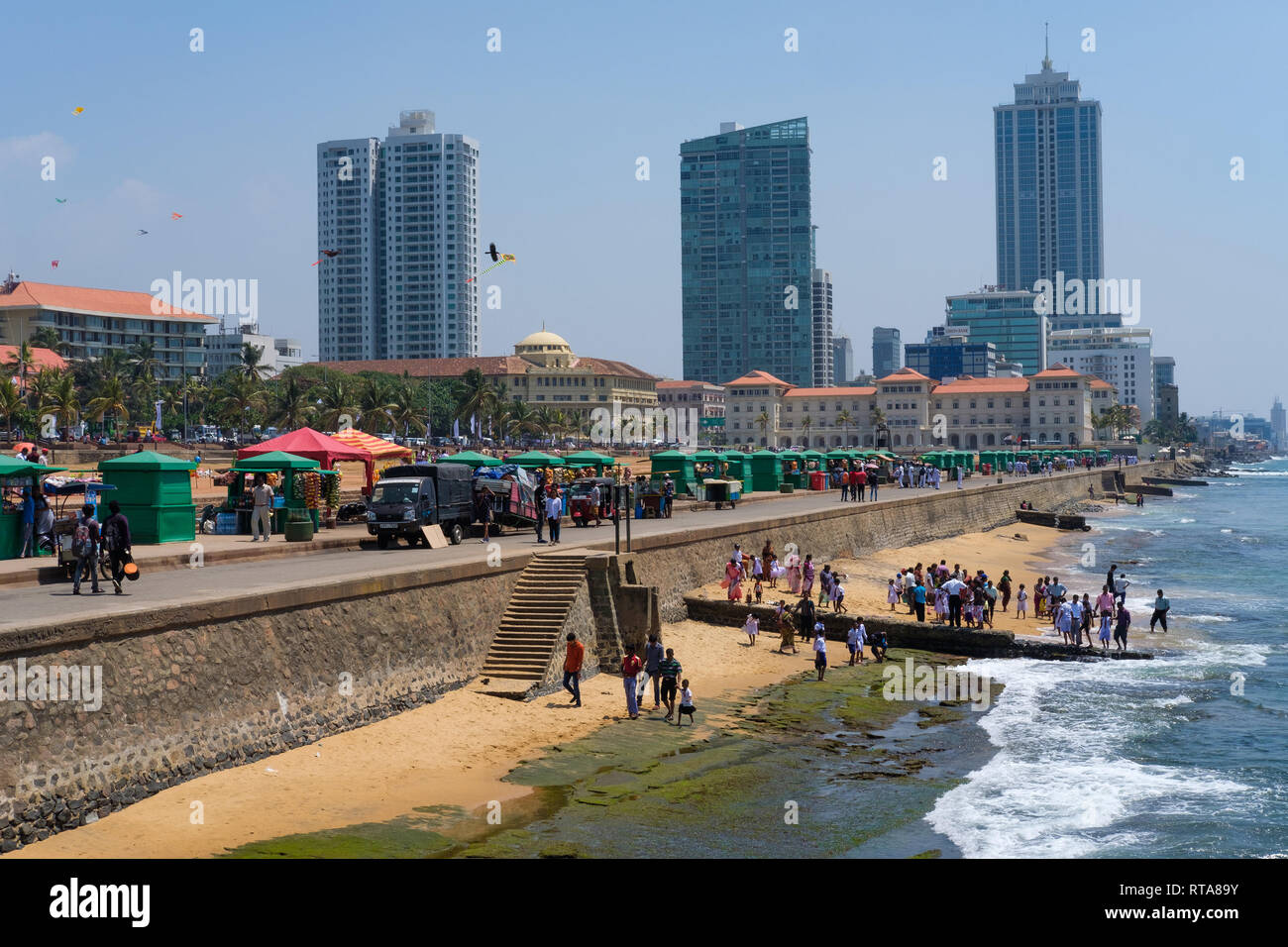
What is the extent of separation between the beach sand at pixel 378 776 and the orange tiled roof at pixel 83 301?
140784 millimetres

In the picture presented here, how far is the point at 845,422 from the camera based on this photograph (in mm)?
190500

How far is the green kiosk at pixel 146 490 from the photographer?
25.3 metres

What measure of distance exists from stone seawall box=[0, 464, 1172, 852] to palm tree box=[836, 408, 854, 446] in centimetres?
16738

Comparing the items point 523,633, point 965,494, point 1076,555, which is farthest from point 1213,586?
point 523,633

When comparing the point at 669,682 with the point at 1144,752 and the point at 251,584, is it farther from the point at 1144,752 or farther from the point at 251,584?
the point at 1144,752

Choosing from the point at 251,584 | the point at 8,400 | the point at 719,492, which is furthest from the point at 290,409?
the point at 251,584

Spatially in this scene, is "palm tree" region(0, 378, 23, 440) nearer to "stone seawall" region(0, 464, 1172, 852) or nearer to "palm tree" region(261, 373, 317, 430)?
"palm tree" region(261, 373, 317, 430)

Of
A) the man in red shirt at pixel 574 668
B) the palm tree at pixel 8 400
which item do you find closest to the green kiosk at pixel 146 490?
the man in red shirt at pixel 574 668

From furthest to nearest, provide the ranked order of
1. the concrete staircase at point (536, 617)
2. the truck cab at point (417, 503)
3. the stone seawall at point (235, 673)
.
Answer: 1. the truck cab at point (417, 503)
2. the concrete staircase at point (536, 617)
3. the stone seawall at point (235, 673)

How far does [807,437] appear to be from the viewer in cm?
19625

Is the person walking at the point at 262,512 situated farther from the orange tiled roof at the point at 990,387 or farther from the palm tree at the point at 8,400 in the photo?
the orange tiled roof at the point at 990,387
